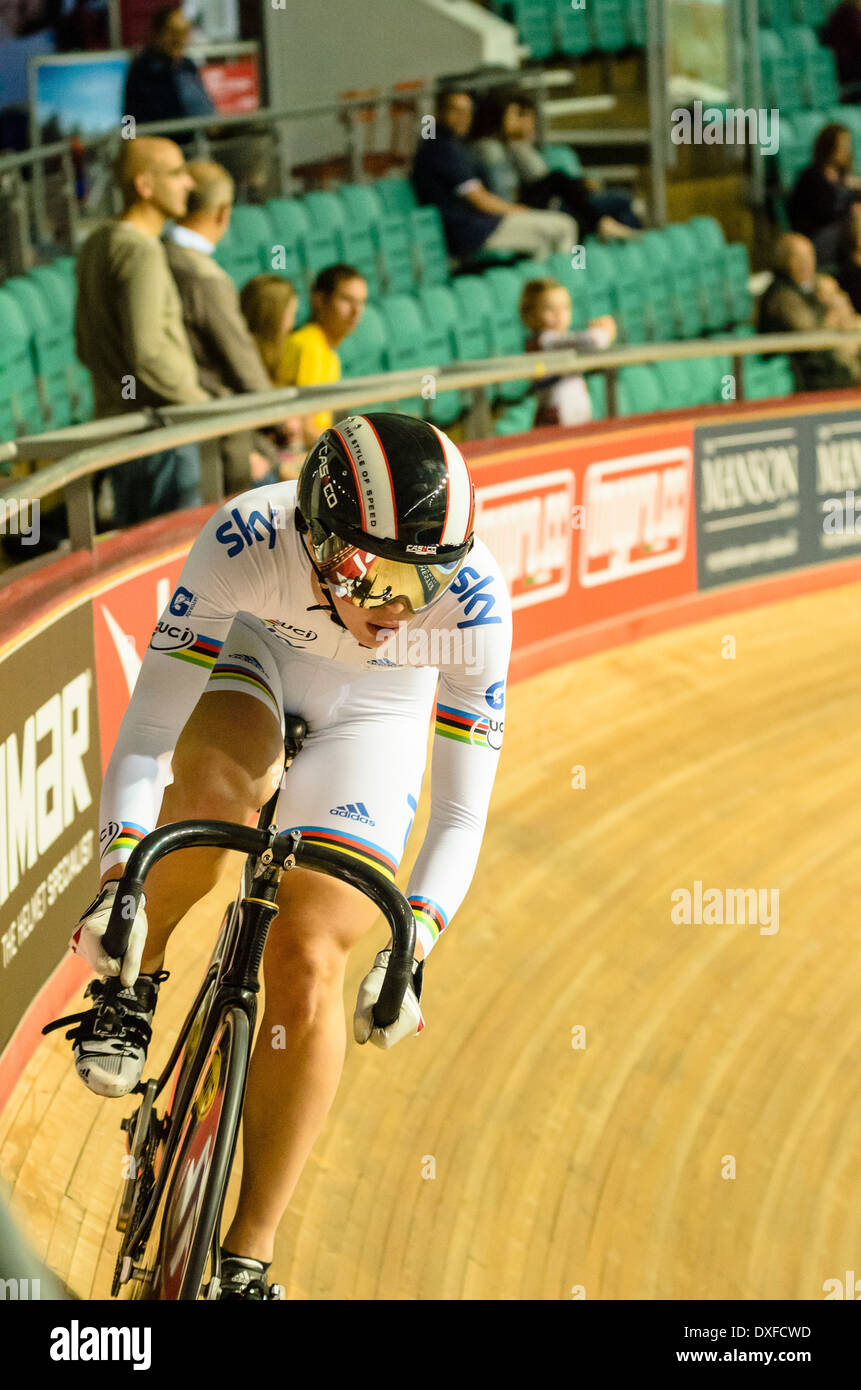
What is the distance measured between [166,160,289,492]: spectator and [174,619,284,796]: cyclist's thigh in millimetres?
2424

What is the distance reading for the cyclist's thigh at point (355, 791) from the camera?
8.11 ft

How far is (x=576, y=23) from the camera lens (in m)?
11.6

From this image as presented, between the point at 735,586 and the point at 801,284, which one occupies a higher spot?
the point at 801,284

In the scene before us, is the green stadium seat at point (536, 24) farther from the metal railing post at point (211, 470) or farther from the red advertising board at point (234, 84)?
the metal railing post at point (211, 470)

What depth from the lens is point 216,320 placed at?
5148 mm

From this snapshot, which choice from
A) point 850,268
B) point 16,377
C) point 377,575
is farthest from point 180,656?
point 850,268

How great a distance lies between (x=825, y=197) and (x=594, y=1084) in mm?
7911

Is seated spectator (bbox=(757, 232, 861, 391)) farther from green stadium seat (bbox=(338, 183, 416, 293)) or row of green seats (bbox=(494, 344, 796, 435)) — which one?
green stadium seat (bbox=(338, 183, 416, 293))

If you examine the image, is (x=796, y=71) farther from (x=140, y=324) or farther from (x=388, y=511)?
(x=388, y=511)

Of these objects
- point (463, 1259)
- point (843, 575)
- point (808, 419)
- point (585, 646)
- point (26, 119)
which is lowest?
point (463, 1259)

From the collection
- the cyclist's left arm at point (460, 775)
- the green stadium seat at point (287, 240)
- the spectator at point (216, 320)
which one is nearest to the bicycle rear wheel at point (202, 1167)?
the cyclist's left arm at point (460, 775)

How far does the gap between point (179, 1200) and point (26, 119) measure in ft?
23.6

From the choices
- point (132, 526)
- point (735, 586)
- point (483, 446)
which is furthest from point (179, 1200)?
point (735, 586)

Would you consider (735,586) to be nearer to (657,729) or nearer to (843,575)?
(843,575)
